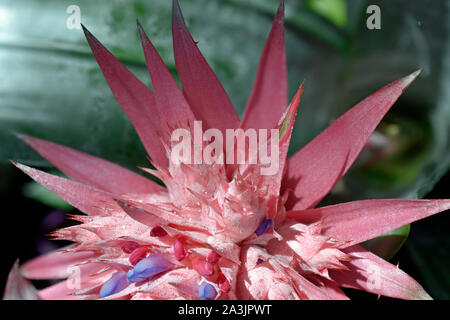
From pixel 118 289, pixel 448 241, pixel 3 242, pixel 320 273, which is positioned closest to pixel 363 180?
pixel 448 241

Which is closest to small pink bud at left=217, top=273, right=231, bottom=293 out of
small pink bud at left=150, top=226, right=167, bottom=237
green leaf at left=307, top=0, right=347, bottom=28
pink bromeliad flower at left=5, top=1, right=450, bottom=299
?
pink bromeliad flower at left=5, top=1, right=450, bottom=299

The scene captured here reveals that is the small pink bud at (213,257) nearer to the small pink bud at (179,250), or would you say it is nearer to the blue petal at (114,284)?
the small pink bud at (179,250)

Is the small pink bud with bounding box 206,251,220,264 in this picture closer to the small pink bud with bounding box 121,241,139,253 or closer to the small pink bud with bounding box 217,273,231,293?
the small pink bud with bounding box 217,273,231,293

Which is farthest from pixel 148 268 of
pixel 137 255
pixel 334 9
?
pixel 334 9

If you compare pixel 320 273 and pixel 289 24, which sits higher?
pixel 289 24

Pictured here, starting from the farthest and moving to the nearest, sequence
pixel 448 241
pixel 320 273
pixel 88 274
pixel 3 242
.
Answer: pixel 3 242 → pixel 448 241 → pixel 88 274 → pixel 320 273

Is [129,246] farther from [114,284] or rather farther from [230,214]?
[230,214]

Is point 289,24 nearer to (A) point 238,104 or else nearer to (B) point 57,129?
(A) point 238,104

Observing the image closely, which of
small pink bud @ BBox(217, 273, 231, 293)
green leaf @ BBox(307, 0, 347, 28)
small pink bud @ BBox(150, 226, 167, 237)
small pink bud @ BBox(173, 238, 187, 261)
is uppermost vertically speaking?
green leaf @ BBox(307, 0, 347, 28)
